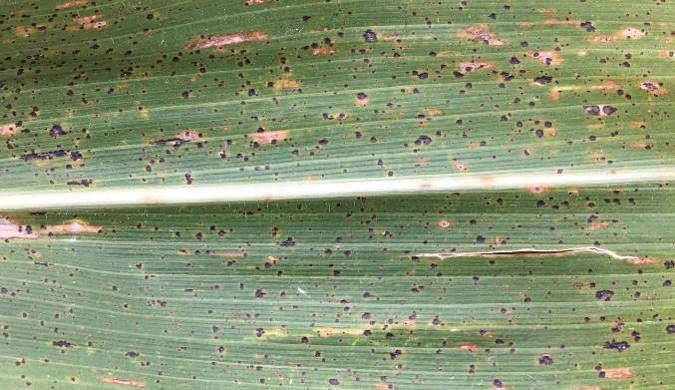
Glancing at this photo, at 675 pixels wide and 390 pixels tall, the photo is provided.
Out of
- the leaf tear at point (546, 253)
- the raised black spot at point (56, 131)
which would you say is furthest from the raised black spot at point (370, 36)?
the raised black spot at point (56, 131)

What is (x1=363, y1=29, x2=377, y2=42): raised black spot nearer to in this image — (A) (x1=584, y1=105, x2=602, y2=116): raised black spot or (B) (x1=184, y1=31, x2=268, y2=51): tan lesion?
(B) (x1=184, y1=31, x2=268, y2=51): tan lesion

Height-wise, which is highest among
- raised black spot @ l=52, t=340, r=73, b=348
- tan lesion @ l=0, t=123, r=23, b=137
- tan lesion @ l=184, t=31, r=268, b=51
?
tan lesion @ l=184, t=31, r=268, b=51

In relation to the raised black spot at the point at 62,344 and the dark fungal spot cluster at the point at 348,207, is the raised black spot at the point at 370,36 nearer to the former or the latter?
the dark fungal spot cluster at the point at 348,207

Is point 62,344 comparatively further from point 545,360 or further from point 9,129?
point 545,360

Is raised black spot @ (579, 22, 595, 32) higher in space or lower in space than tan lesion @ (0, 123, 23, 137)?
higher

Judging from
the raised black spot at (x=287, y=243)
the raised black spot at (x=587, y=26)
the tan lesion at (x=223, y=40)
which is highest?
the tan lesion at (x=223, y=40)

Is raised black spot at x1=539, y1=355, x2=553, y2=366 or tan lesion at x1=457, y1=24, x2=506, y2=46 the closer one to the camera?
raised black spot at x1=539, y1=355, x2=553, y2=366

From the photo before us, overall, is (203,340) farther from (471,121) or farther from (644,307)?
(644,307)

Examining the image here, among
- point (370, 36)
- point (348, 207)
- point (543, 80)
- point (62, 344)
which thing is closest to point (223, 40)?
point (370, 36)

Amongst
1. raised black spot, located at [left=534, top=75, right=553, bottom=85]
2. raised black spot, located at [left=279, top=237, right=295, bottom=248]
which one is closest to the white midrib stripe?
raised black spot, located at [left=279, top=237, right=295, bottom=248]
